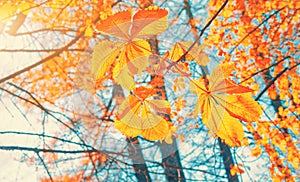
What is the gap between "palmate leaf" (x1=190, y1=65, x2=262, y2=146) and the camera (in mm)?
331

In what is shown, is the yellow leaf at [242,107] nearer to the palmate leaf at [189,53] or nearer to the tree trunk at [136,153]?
the palmate leaf at [189,53]

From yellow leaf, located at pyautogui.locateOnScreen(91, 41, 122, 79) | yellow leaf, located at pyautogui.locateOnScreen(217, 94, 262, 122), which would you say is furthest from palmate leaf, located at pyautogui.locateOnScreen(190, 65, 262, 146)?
yellow leaf, located at pyautogui.locateOnScreen(91, 41, 122, 79)

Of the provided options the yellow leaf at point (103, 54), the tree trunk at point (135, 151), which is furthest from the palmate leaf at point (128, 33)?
the tree trunk at point (135, 151)

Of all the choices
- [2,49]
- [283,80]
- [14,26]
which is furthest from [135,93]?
[283,80]

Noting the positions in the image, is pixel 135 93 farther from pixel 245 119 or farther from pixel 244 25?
pixel 244 25

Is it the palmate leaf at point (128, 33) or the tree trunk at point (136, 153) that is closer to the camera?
the palmate leaf at point (128, 33)

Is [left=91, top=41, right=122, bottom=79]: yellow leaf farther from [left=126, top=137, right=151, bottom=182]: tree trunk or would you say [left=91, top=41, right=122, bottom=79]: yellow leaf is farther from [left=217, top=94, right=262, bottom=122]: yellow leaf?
[left=126, top=137, right=151, bottom=182]: tree trunk

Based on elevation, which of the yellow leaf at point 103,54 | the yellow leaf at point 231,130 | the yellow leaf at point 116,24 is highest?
the yellow leaf at point 116,24

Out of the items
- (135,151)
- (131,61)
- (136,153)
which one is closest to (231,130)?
(131,61)

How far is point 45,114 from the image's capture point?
4.80ft

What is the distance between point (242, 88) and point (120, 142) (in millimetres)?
1652

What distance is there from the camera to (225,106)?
33 centimetres

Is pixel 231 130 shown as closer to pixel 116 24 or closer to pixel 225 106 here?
pixel 225 106

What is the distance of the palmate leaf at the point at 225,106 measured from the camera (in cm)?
33
